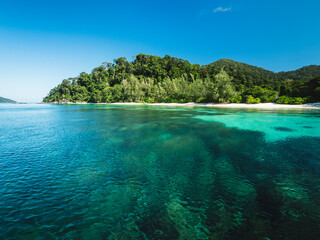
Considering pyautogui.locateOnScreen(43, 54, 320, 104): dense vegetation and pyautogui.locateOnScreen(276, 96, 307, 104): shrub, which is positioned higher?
pyautogui.locateOnScreen(43, 54, 320, 104): dense vegetation

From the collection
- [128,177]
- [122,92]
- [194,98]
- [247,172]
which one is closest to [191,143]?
[247,172]

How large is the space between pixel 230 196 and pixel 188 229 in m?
2.58

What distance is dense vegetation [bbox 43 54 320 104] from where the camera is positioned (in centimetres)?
5978

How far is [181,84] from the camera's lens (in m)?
104

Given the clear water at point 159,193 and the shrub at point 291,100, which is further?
the shrub at point 291,100

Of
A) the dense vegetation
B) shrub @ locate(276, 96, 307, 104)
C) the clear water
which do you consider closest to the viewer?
the clear water

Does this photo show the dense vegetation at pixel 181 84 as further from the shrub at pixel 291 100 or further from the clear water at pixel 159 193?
the clear water at pixel 159 193

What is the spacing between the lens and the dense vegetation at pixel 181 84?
59.8 m

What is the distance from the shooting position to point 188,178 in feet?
25.5

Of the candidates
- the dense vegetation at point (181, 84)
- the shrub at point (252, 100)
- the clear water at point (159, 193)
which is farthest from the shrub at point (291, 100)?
the clear water at point (159, 193)

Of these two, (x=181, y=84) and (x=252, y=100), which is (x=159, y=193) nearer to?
(x=252, y=100)

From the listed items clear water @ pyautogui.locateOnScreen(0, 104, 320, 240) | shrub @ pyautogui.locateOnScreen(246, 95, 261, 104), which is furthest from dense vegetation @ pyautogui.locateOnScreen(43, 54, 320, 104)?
clear water @ pyautogui.locateOnScreen(0, 104, 320, 240)

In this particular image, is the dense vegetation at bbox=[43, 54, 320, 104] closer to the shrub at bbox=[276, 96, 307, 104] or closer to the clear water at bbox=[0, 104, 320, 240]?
the shrub at bbox=[276, 96, 307, 104]

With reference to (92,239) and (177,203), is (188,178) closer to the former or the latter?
(177,203)
